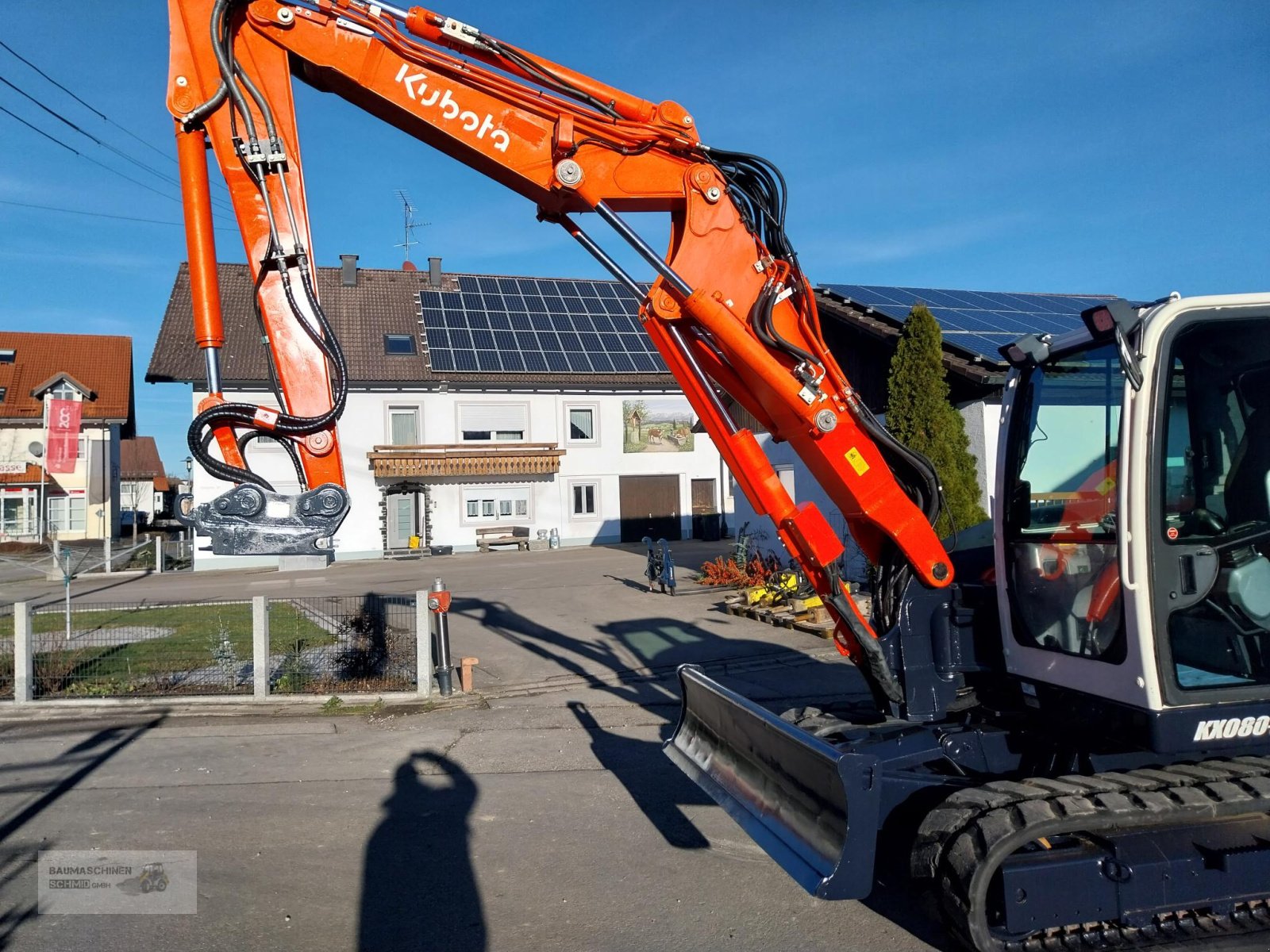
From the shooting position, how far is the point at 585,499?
115ft

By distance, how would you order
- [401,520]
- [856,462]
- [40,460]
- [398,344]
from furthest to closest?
[40,460] → [398,344] → [401,520] → [856,462]

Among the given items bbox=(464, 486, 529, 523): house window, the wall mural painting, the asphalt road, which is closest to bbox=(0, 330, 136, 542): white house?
bbox=(464, 486, 529, 523): house window

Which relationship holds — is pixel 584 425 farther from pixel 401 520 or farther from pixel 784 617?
pixel 784 617

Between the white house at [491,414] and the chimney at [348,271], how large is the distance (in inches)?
2.6

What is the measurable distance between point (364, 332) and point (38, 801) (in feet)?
93.4

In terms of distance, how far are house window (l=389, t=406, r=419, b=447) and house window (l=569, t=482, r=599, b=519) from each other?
5820 millimetres

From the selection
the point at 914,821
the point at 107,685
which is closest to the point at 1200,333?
the point at 914,821

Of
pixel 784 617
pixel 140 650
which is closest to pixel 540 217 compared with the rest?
pixel 140 650

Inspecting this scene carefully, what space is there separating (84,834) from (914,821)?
5112 mm

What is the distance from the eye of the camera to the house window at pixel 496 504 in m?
33.5

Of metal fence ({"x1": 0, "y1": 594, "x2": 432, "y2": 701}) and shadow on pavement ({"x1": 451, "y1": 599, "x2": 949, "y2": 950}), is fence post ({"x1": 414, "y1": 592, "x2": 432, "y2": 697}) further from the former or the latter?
shadow on pavement ({"x1": 451, "y1": 599, "x2": 949, "y2": 950})

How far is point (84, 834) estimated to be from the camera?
20.2 feet

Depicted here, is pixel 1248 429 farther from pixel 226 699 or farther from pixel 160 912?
pixel 226 699

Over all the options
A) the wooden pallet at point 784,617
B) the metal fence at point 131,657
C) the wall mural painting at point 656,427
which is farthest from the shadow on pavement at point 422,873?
the wall mural painting at point 656,427
